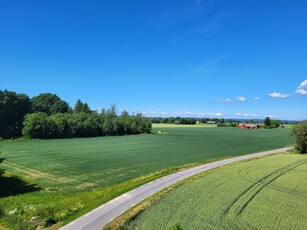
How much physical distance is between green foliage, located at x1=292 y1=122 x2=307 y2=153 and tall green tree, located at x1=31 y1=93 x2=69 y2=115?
10040 cm

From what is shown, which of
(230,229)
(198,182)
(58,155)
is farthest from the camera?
(58,155)

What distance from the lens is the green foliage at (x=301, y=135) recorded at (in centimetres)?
6054

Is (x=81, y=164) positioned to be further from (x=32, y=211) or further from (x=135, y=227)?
(x=135, y=227)

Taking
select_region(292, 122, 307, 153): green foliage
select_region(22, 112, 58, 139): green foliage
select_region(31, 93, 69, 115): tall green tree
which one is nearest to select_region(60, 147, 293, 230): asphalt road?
select_region(292, 122, 307, 153): green foliage

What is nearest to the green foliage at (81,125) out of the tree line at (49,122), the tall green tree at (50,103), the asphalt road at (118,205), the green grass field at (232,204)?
the tree line at (49,122)

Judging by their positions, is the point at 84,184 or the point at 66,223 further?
the point at 84,184

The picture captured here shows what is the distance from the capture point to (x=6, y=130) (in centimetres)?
9512

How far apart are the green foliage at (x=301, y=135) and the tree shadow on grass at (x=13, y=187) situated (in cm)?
5493

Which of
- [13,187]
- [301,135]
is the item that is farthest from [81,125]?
[13,187]

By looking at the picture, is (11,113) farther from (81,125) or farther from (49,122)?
(81,125)

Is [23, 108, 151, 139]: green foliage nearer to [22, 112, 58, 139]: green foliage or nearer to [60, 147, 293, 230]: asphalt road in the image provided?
[22, 112, 58, 139]: green foliage

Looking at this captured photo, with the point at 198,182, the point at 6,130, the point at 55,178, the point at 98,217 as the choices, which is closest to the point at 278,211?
the point at 198,182

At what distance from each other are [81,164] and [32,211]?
21.6 metres

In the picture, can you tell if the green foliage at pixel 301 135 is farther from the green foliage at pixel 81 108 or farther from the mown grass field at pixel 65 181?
the green foliage at pixel 81 108
